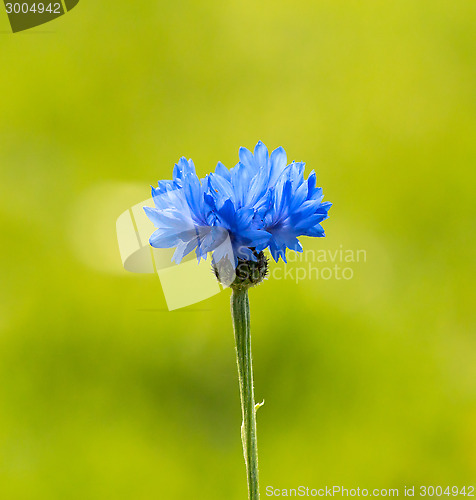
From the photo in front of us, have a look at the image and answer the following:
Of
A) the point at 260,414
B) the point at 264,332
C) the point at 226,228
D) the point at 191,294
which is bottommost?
the point at 260,414

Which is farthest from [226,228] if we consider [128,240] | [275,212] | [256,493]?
[128,240]

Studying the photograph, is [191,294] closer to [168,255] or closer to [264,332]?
[168,255]

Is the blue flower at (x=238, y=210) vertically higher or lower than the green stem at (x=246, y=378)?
higher

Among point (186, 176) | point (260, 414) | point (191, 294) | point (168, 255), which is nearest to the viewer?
Answer: point (186, 176)

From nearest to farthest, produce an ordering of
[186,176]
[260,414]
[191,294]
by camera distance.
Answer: [186,176], [191,294], [260,414]

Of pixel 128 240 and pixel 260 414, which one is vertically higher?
pixel 128 240

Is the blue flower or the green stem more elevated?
the blue flower

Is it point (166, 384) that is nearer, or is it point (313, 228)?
point (313, 228)

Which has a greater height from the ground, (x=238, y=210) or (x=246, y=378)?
(x=238, y=210)
